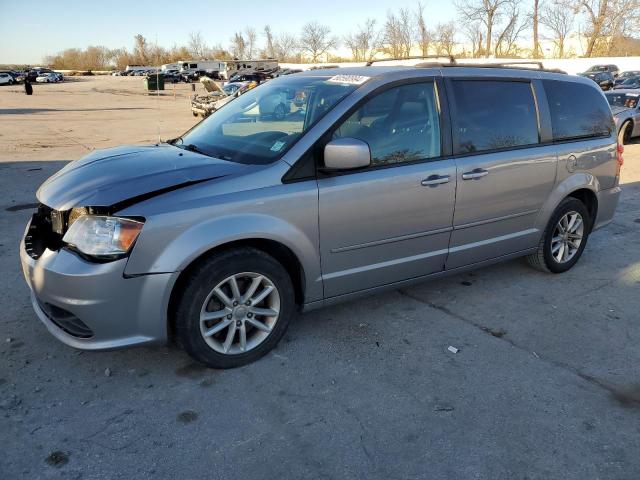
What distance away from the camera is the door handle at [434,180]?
3.56m

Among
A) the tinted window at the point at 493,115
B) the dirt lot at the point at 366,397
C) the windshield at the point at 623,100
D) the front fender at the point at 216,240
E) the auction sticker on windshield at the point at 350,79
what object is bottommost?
the dirt lot at the point at 366,397

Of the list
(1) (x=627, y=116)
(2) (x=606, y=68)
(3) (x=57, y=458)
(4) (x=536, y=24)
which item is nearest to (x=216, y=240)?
(3) (x=57, y=458)

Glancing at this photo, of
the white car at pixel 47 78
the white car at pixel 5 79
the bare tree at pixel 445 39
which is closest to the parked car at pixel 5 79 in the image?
the white car at pixel 5 79

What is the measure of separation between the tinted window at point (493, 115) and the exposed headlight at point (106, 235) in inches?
92.2

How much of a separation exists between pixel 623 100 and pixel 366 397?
1458 cm

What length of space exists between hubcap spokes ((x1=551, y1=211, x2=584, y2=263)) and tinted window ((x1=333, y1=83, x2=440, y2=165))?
1780mm

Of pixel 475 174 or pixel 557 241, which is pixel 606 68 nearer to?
pixel 557 241

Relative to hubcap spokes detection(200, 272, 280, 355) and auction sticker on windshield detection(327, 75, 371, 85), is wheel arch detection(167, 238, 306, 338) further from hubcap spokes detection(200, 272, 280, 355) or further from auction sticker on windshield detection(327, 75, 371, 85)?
auction sticker on windshield detection(327, 75, 371, 85)

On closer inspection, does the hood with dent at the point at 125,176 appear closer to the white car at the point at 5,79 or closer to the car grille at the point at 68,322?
the car grille at the point at 68,322

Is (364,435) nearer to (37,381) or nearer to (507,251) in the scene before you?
(37,381)

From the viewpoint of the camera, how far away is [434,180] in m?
3.60

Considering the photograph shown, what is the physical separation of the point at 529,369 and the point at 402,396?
894mm

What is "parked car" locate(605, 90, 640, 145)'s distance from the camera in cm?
1306

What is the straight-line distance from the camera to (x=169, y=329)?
3012 millimetres
